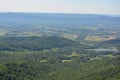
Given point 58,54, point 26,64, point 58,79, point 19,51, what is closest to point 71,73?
point 58,79

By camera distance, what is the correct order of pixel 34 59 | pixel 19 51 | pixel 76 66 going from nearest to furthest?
pixel 76 66, pixel 34 59, pixel 19 51

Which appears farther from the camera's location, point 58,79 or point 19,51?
point 19,51

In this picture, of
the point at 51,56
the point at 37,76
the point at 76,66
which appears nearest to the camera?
the point at 37,76

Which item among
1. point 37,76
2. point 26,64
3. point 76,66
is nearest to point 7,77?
point 37,76

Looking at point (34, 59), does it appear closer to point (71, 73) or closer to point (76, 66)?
point (76, 66)

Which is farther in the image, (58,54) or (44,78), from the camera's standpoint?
(58,54)

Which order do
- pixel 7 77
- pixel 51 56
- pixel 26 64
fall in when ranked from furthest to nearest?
pixel 51 56, pixel 26 64, pixel 7 77

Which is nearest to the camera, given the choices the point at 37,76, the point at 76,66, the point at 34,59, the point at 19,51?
the point at 37,76

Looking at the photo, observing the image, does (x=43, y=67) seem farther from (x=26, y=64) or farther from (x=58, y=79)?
(x=58, y=79)
